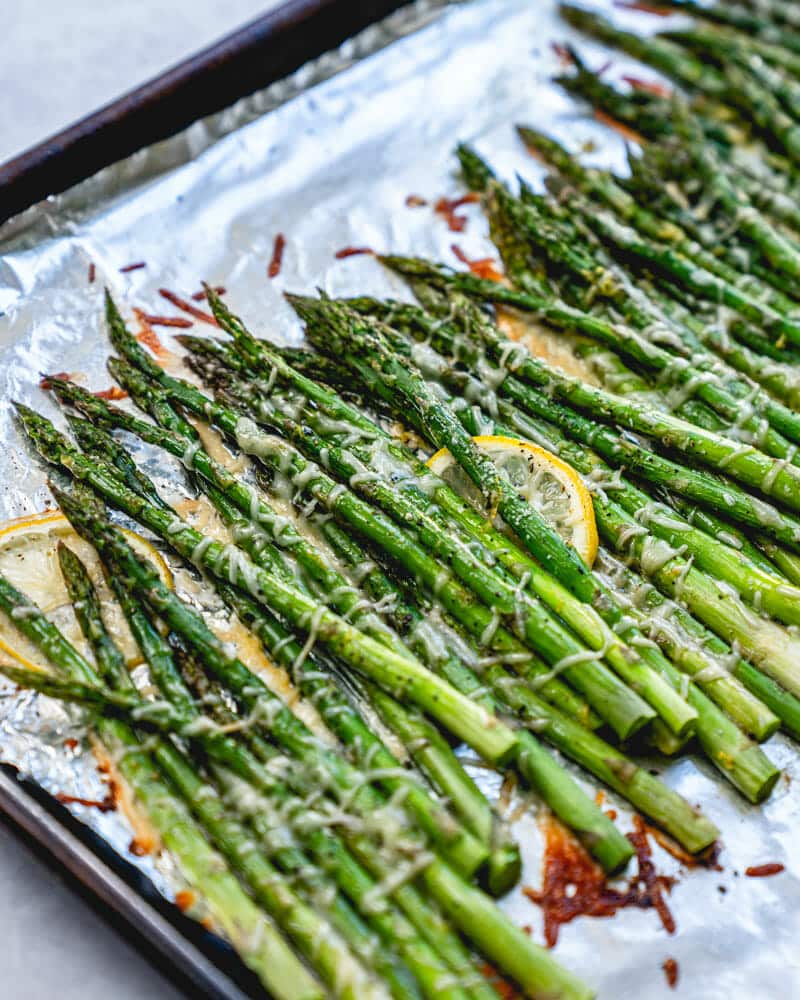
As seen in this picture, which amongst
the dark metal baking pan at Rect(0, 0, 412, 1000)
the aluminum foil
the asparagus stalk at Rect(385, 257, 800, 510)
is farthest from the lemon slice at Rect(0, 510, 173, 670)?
the asparagus stalk at Rect(385, 257, 800, 510)

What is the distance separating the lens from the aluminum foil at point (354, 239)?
9.20ft

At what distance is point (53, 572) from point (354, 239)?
2259 millimetres

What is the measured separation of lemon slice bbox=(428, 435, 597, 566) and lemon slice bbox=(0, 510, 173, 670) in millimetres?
1073

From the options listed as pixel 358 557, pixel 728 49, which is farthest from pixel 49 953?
pixel 728 49

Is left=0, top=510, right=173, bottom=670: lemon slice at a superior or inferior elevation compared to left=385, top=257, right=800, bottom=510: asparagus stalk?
superior

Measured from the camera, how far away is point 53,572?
334 centimetres

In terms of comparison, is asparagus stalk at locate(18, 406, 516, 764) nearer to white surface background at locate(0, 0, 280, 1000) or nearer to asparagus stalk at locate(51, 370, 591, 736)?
asparagus stalk at locate(51, 370, 591, 736)

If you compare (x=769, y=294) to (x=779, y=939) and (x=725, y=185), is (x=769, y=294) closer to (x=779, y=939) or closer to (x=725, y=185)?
(x=725, y=185)

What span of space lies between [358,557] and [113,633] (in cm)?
82

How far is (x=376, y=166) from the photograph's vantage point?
16.9 ft

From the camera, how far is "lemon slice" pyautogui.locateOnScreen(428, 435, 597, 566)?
3.44m

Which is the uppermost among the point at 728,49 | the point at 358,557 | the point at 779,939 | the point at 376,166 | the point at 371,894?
the point at 376,166

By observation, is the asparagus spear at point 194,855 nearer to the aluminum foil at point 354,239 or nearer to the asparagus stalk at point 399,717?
the aluminum foil at point 354,239

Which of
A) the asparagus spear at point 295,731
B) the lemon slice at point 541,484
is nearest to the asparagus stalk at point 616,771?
the asparagus spear at point 295,731
